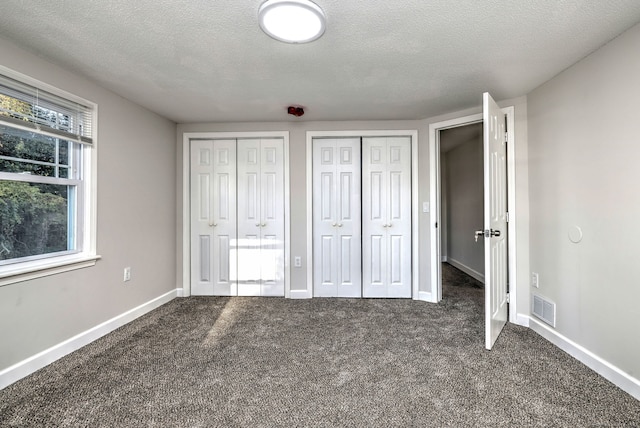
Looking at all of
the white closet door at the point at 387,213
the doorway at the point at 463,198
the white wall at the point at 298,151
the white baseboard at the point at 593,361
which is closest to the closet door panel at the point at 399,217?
the white closet door at the point at 387,213

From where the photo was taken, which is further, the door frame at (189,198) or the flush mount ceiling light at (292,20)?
the door frame at (189,198)

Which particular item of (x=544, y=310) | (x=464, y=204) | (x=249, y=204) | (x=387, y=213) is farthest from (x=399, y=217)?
(x=464, y=204)

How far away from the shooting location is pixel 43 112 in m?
2.08

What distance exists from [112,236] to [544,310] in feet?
12.5

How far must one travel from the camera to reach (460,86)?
8.18 ft

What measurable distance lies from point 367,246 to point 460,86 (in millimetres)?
1917

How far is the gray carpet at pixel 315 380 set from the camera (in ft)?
4.94

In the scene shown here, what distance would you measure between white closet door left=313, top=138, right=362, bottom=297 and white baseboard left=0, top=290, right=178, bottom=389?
6.32 ft

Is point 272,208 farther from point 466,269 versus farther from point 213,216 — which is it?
point 466,269

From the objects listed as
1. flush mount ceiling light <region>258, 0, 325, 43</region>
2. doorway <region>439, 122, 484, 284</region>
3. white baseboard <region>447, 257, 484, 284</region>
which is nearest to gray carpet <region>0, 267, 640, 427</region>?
white baseboard <region>447, 257, 484, 284</region>

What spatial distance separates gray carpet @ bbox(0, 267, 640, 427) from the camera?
151cm

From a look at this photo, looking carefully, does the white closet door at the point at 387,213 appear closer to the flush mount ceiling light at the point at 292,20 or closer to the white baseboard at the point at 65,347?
the flush mount ceiling light at the point at 292,20

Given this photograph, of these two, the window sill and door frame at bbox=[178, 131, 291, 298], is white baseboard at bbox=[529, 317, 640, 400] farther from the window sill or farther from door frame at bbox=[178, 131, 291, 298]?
the window sill

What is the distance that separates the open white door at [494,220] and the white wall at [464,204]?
189 centimetres
